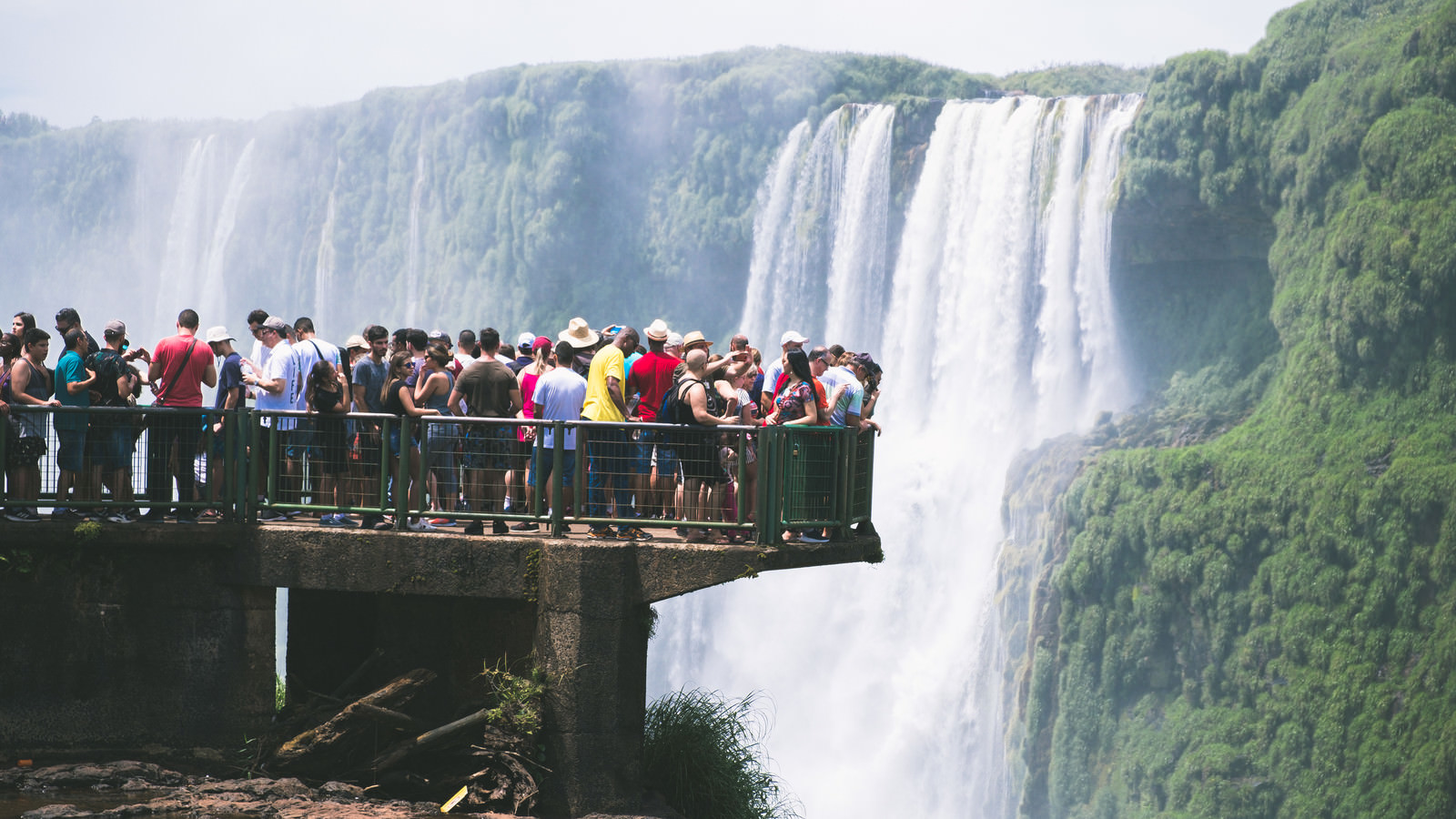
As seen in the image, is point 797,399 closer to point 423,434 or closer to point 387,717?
point 423,434

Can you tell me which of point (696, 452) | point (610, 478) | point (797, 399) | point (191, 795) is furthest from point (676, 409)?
point (191, 795)

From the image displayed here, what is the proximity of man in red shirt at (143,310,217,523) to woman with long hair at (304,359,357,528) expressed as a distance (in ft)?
2.94

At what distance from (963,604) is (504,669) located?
141 feet

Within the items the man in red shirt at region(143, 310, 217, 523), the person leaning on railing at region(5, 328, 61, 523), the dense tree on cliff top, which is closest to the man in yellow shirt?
the man in red shirt at region(143, 310, 217, 523)

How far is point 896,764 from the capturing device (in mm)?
51438

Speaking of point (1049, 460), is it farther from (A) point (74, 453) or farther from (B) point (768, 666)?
(A) point (74, 453)

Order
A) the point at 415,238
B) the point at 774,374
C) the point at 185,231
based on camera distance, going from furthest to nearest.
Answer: the point at 185,231 → the point at 415,238 → the point at 774,374

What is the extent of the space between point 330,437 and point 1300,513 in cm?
3937

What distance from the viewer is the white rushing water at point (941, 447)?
167 ft

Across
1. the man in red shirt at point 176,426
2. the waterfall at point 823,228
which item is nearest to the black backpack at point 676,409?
the man in red shirt at point 176,426

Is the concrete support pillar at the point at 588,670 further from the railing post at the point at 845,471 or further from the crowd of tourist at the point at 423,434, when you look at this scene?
the railing post at the point at 845,471

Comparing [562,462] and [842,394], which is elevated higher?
[842,394]

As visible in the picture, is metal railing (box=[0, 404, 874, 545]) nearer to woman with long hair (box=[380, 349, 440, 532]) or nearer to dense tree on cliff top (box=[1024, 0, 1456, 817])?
woman with long hair (box=[380, 349, 440, 532])

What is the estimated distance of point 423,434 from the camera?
10766 mm
